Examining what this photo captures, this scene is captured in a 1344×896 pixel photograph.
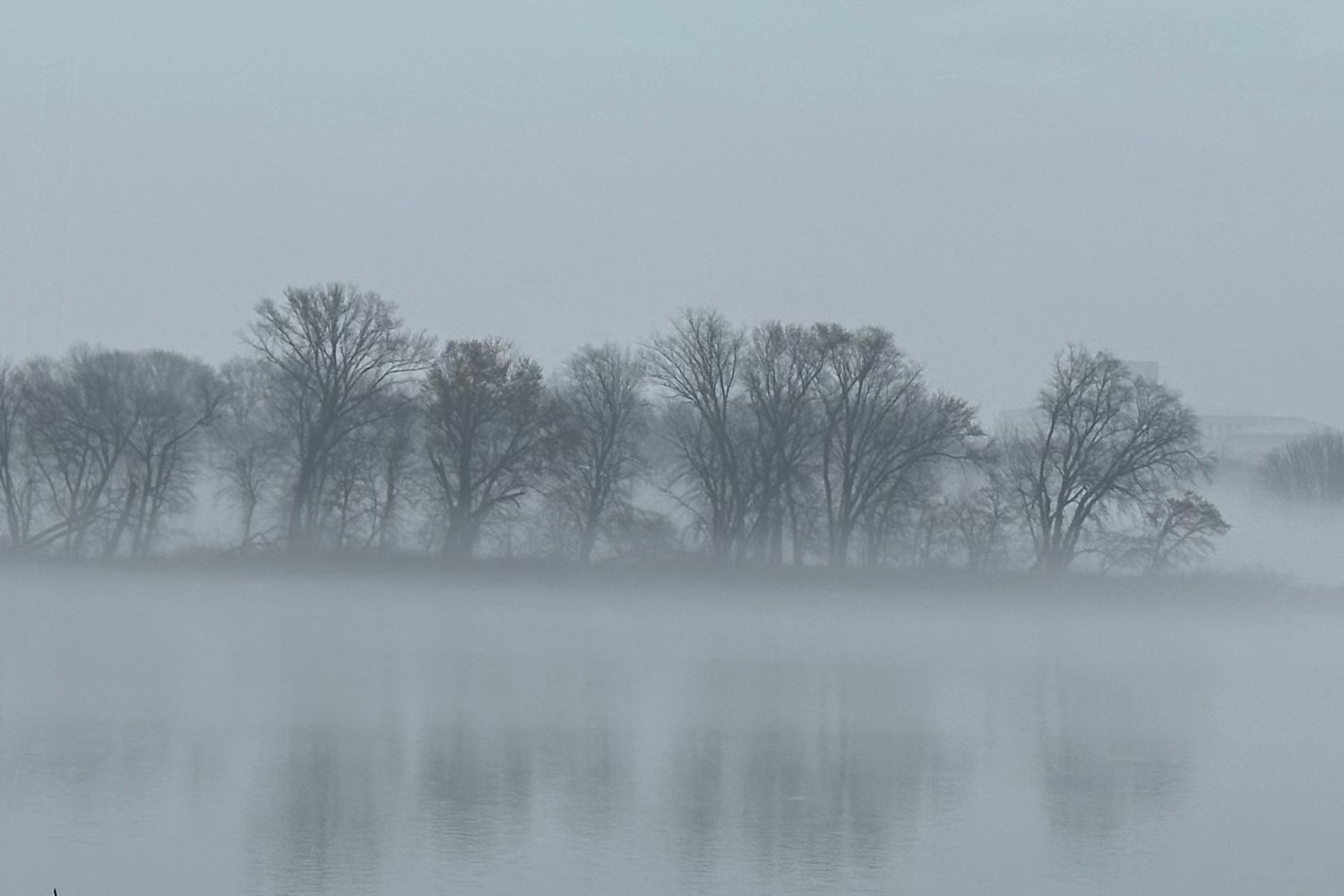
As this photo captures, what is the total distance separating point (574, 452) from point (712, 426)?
342 centimetres

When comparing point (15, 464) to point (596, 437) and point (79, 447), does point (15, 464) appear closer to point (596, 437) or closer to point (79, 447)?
point (79, 447)

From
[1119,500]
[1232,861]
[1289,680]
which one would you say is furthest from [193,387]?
[1232,861]

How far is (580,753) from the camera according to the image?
50.1ft

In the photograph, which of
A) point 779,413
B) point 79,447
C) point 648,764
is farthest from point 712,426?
point 648,764

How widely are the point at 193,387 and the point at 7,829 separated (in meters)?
30.6

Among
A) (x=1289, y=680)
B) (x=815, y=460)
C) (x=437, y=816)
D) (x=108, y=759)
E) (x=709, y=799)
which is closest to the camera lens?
(x=437, y=816)

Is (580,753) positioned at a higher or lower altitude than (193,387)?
lower

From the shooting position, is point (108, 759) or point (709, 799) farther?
point (108, 759)

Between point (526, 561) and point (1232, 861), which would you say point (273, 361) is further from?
point (1232, 861)

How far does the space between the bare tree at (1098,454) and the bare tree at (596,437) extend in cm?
888

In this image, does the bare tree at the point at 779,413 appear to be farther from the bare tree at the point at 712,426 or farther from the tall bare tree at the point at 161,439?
the tall bare tree at the point at 161,439

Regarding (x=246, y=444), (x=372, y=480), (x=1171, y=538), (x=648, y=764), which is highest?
(x=246, y=444)

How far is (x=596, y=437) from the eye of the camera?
4038 centimetres

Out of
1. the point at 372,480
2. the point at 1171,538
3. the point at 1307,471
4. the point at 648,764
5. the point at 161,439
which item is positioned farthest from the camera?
the point at 1307,471
